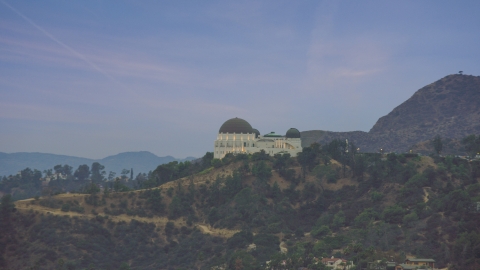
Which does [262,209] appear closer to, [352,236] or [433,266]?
[352,236]

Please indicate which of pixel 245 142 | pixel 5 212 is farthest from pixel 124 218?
pixel 245 142

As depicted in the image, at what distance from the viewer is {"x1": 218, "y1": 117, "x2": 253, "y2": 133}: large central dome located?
12619cm

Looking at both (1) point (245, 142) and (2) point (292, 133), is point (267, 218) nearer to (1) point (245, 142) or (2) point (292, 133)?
(1) point (245, 142)

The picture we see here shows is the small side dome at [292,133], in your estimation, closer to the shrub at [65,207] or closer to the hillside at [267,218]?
the hillside at [267,218]

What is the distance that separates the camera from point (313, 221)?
107312 millimetres

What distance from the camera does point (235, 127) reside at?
126000mm

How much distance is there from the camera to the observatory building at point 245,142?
4966 inches

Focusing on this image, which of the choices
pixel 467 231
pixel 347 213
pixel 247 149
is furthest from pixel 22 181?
pixel 467 231

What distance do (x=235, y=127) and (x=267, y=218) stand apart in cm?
2477

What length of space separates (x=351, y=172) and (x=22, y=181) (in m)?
116

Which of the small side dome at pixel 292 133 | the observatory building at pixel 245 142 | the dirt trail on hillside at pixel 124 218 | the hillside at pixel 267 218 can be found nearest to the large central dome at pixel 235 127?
the observatory building at pixel 245 142

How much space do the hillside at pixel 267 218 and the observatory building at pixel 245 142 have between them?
3.70 meters

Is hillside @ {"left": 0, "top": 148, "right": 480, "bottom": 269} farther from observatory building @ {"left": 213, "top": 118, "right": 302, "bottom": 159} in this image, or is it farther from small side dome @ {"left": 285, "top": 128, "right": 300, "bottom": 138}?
small side dome @ {"left": 285, "top": 128, "right": 300, "bottom": 138}

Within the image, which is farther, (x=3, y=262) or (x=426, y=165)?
(x=426, y=165)
